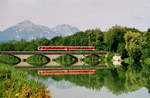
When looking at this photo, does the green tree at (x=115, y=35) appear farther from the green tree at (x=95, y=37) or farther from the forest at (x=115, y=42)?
the green tree at (x=95, y=37)

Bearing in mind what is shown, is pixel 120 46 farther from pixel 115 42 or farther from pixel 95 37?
pixel 95 37

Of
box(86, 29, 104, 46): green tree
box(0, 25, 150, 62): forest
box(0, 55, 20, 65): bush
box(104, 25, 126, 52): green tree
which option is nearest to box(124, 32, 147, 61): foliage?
box(0, 25, 150, 62): forest

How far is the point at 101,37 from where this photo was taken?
89.6 metres

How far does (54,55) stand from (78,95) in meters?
56.4

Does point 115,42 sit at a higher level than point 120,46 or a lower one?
higher

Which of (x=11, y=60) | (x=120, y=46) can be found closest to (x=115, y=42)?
(x=120, y=46)

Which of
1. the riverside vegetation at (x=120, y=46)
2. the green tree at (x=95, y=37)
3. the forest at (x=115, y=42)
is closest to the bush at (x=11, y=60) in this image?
the riverside vegetation at (x=120, y=46)

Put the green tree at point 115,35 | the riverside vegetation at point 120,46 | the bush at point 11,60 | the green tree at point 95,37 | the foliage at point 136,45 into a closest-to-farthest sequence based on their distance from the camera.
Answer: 1. the riverside vegetation at point 120,46
2. the foliage at point 136,45
3. the bush at point 11,60
4. the green tree at point 115,35
5. the green tree at point 95,37

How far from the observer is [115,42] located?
74625 mm

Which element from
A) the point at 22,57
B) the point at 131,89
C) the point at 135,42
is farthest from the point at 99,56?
the point at 131,89

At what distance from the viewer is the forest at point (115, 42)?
208 ft

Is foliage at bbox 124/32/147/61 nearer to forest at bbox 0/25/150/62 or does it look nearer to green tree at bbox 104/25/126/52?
forest at bbox 0/25/150/62

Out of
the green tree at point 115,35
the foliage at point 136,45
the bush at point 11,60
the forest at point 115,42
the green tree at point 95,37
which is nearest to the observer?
the foliage at point 136,45

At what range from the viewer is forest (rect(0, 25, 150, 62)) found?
6347 cm
